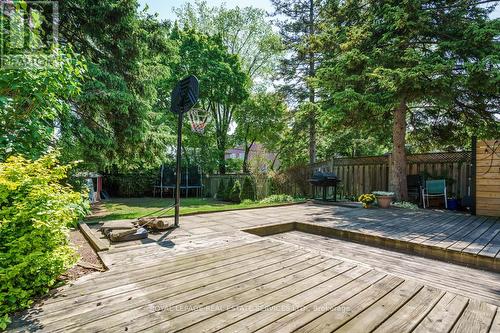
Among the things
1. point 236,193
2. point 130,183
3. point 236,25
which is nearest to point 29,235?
point 236,193

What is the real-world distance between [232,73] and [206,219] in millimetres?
11796

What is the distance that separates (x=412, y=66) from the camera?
6410 millimetres

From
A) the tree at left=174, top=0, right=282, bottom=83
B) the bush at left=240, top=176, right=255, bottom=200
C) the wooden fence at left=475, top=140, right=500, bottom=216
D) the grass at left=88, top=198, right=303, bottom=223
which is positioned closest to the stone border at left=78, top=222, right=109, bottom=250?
the grass at left=88, top=198, right=303, bottom=223

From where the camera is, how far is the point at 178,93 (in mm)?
4160

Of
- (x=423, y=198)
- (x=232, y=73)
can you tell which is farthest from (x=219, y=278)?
(x=232, y=73)

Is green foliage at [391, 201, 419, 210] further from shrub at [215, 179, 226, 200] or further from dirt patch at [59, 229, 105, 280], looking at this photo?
shrub at [215, 179, 226, 200]

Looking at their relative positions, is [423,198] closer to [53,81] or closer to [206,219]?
[206,219]

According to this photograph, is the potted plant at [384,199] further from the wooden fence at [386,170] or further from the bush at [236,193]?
the bush at [236,193]

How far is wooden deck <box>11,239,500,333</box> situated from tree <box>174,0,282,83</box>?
16718mm

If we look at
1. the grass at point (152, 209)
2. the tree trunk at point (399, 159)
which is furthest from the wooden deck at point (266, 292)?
the tree trunk at point (399, 159)

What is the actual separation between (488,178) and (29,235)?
717 cm

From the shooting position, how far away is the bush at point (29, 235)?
1.65 metres

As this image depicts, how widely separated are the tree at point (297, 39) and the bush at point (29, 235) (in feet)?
37.2

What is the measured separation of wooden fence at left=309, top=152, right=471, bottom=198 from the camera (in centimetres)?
665
